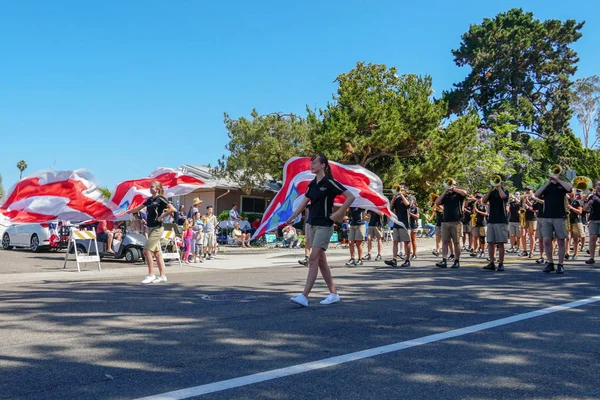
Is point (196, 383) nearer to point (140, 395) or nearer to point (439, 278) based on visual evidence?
point (140, 395)

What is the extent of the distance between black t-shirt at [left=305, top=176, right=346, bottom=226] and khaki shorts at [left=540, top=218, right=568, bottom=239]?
6393 millimetres

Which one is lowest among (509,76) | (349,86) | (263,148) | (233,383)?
(233,383)

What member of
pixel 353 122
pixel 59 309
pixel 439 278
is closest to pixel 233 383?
pixel 59 309

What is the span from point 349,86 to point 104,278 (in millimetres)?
20943

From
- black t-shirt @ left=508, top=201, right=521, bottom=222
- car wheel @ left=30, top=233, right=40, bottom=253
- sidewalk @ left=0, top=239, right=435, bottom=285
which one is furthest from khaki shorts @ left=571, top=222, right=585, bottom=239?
car wheel @ left=30, top=233, right=40, bottom=253

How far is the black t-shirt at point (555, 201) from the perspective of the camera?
1215cm

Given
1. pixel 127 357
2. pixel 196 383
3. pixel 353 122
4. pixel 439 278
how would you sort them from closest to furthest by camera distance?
pixel 196 383 < pixel 127 357 < pixel 439 278 < pixel 353 122

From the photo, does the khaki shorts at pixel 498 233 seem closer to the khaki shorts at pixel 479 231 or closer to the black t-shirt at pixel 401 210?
the black t-shirt at pixel 401 210

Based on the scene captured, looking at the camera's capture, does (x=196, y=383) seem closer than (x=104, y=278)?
Yes

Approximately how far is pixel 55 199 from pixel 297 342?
8.67 m

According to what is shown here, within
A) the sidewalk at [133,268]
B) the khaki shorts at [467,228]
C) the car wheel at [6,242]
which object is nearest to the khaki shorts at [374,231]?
the sidewalk at [133,268]

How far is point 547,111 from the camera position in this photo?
54094mm

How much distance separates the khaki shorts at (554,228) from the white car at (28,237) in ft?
56.7

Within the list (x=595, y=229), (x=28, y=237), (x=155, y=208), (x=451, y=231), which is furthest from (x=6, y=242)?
(x=595, y=229)
